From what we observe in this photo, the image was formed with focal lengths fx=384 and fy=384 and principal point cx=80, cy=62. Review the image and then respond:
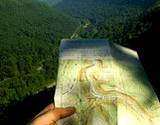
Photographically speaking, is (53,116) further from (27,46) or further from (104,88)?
(27,46)

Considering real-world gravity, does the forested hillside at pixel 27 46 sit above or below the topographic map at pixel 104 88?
below

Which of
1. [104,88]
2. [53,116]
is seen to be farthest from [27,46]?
[53,116]

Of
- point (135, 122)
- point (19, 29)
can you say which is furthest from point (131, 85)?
point (19, 29)

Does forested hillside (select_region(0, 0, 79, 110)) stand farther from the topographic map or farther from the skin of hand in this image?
the skin of hand

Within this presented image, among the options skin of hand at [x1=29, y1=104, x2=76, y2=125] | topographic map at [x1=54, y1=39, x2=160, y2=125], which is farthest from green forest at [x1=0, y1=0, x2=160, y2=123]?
skin of hand at [x1=29, y1=104, x2=76, y2=125]

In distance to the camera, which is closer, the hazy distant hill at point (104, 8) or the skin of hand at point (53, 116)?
the skin of hand at point (53, 116)

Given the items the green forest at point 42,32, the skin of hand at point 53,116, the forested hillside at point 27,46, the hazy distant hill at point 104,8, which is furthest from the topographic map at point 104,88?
the hazy distant hill at point 104,8

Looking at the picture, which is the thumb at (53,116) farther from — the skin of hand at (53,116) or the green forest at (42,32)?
the green forest at (42,32)
